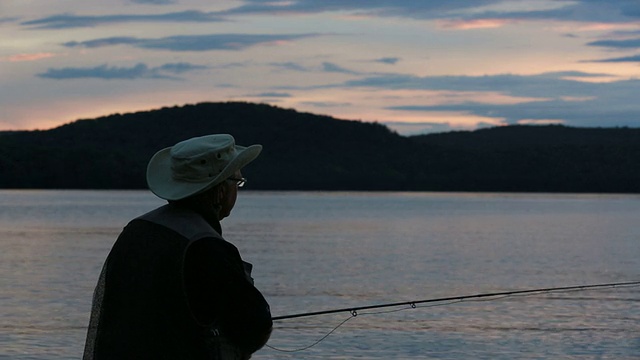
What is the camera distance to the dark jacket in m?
2.89

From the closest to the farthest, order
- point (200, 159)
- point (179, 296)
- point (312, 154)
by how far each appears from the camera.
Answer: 1. point (179, 296)
2. point (200, 159)
3. point (312, 154)

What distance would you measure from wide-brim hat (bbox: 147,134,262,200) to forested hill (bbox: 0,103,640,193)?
124445mm

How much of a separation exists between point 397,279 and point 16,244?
13896mm

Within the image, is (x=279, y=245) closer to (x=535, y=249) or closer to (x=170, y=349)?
(x=535, y=249)

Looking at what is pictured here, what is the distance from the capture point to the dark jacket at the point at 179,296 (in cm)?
289

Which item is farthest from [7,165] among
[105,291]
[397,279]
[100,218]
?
[105,291]

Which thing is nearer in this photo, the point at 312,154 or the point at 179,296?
the point at 179,296

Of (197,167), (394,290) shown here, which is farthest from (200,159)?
(394,290)

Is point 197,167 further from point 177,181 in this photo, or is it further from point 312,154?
point 312,154

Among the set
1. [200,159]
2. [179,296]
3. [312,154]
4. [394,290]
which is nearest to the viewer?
[179,296]

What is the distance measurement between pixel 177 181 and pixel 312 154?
134719 mm

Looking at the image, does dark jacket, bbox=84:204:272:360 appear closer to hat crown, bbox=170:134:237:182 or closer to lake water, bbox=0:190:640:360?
hat crown, bbox=170:134:237:182

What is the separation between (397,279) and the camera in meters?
22.1

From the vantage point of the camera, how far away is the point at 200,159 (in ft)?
9.97
